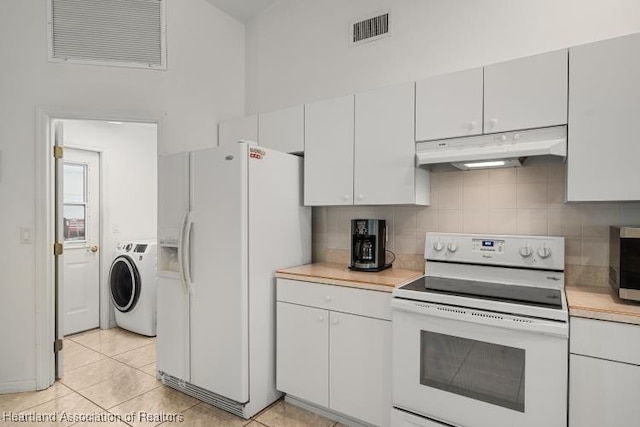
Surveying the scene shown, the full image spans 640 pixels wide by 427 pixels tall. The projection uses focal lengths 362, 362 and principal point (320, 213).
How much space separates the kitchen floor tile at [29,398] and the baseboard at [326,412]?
1.68 metres

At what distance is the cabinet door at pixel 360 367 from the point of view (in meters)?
2.08

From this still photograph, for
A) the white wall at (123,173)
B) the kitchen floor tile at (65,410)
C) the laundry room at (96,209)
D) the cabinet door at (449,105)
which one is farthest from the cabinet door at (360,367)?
the white wall at (123,173)

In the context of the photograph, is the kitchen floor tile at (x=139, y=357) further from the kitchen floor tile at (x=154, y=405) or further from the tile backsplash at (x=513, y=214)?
the tile backsplash at (x=513, y=214)

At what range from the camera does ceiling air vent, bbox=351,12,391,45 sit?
9.10 feet

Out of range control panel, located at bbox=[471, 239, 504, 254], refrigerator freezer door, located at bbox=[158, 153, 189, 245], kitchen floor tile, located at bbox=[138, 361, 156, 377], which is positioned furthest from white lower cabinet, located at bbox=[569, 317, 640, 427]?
kitchen floor tile, located at bbox=[138, 361, 156, 377]

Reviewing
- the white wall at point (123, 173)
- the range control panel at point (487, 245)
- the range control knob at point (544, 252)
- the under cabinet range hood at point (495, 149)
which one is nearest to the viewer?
the under cabinet range hood at point (495, 149)

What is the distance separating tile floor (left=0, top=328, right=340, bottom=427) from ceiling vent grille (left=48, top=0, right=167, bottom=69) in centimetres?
249

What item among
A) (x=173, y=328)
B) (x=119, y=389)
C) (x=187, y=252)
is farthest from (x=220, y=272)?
(x=119, y=389)

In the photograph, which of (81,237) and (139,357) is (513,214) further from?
(81,237)

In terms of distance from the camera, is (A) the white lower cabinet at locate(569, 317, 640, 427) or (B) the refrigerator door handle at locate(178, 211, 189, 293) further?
(B) the refrigerator door handle at locate(178, 211, 189, 293)

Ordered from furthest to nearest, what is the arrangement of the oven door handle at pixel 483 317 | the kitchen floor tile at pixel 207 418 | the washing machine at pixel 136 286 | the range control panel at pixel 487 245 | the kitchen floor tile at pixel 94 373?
1. the washing machine at pixel 136 286
2. the kitchen floor tile at pixel 94 373
3. the kitchen floor tile at pixel 207 418
4. the range control panel at pixel 487 245
5. the oven door handle at pixel 483 317

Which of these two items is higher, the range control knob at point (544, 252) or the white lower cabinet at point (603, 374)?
the range control knob at point (544, 252)

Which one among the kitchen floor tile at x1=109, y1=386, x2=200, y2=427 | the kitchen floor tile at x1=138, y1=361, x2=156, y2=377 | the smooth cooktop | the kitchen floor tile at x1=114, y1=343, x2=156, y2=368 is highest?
the smooth cooktop

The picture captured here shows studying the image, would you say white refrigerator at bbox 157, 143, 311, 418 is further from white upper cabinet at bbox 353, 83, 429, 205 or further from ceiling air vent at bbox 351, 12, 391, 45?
ceiling air vent at bbox 351, 12, 391, 45
